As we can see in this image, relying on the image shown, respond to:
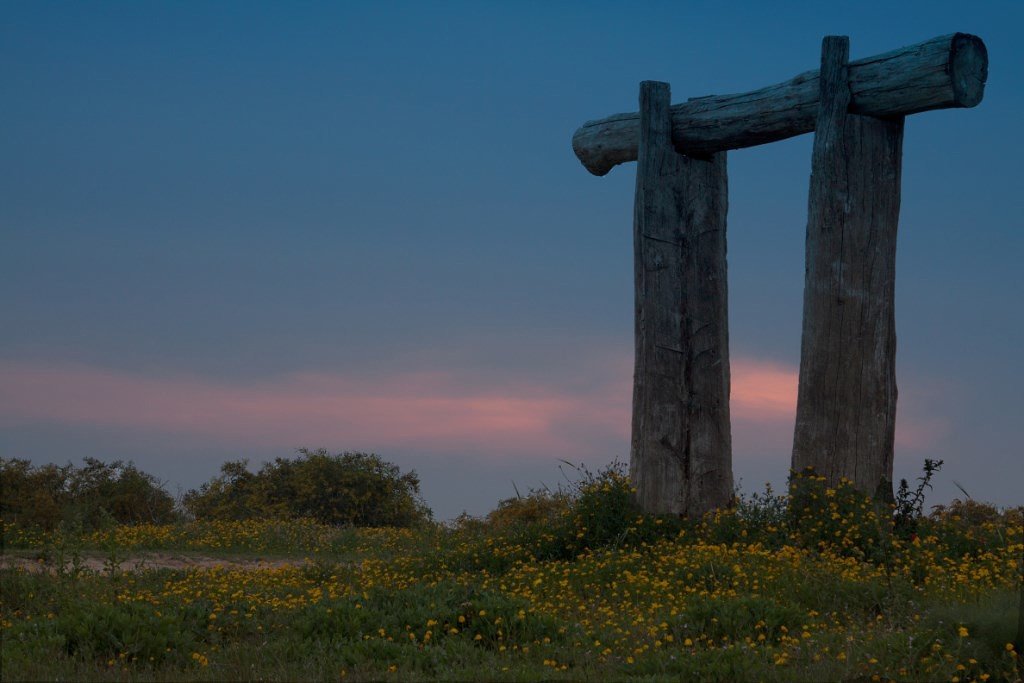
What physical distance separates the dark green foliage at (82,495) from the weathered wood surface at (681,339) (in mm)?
9975

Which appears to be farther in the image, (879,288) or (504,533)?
(504,533)

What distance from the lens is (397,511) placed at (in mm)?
22641

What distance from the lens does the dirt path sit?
553 inches

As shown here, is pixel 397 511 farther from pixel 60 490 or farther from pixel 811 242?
pixel 811 242

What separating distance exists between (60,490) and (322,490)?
539 centimetres

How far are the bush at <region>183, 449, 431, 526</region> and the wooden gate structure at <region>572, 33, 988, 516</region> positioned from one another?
10.1m

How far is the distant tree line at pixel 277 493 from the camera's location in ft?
69.8

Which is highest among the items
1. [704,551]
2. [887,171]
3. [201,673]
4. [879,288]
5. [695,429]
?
[887,171]

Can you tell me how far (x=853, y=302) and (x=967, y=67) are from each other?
3.06 metres

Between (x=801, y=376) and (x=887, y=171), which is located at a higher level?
(x=887, y=171)

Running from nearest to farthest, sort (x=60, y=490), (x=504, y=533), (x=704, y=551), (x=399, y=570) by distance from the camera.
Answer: (x=704, y=551), (x=399, y=570), (x=504, y=533), (x=60, y=490)

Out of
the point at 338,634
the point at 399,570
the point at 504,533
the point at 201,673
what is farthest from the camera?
the point at 504,533

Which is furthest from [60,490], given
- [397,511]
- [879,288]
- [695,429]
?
[879,288]

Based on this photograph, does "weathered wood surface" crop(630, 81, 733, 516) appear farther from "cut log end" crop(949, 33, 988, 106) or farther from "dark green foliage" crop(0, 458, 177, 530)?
"dark green foliage" crop(0, 458, 177, 530)
